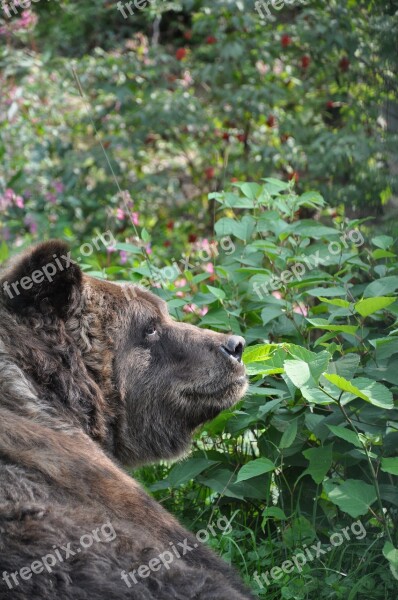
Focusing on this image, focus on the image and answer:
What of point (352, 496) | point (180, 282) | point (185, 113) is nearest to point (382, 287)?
point (352, 496)

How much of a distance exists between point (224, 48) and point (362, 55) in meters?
1.56

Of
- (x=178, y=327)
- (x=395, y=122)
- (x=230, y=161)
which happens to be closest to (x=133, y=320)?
(x=178, y=327)

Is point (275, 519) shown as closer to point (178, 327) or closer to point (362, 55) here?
point (178, 327)

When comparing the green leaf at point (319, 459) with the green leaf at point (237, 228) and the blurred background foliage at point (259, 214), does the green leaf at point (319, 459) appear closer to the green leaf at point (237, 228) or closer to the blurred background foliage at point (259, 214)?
the blurred background foliage at point (259, 214)

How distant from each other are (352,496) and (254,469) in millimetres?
486

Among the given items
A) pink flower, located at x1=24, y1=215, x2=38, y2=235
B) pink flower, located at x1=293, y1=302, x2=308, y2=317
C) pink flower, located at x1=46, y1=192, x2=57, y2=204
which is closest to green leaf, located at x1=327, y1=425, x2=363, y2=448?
pink flower, located at x1=293, y1=302, x2=308, y2=317

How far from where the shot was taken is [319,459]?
3.97m

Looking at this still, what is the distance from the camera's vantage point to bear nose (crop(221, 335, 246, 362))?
13.4 ft

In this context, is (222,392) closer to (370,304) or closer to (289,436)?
(289,436)

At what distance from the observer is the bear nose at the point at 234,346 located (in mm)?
4094

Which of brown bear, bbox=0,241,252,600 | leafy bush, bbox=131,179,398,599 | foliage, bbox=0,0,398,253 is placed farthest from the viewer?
foliage, bbox=0,0,398,253

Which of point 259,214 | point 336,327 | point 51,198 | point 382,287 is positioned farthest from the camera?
point 51,198

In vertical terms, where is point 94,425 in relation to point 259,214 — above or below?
above

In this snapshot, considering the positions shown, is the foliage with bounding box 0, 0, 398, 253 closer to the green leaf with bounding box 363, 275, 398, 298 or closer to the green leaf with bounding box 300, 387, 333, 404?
the green leaf with bounding box 363, 275, 398, 298
